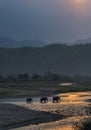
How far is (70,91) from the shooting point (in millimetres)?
98625

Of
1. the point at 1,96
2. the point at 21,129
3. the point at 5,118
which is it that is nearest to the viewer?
the point at 21,129

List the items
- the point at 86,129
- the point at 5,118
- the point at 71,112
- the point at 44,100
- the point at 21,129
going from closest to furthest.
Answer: the point at 86,129 < the point at 21,129 < the point at 5,118 < the point at 71,112 < the point at 44,100

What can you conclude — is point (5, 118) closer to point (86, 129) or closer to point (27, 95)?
point (86, 129)

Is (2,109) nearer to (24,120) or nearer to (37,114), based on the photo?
(37,114)

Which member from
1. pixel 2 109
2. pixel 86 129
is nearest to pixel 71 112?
pixel 2 109

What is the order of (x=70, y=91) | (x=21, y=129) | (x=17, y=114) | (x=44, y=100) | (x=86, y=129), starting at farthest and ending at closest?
(x=70, y=91) < (x=44, y=100) < (x=17, y=114) < (x=21, y=129) < (x=86, y=129)

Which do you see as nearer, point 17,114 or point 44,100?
point 17,114

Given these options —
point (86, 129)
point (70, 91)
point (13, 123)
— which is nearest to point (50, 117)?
point (13, 123)

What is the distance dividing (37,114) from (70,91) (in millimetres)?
54653

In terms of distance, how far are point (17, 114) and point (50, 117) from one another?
12.3 feet

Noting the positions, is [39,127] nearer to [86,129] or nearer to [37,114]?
[86,129]

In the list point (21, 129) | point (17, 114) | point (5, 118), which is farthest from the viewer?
point (17, 114)

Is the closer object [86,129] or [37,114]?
[86,129]

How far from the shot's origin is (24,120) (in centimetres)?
3894
